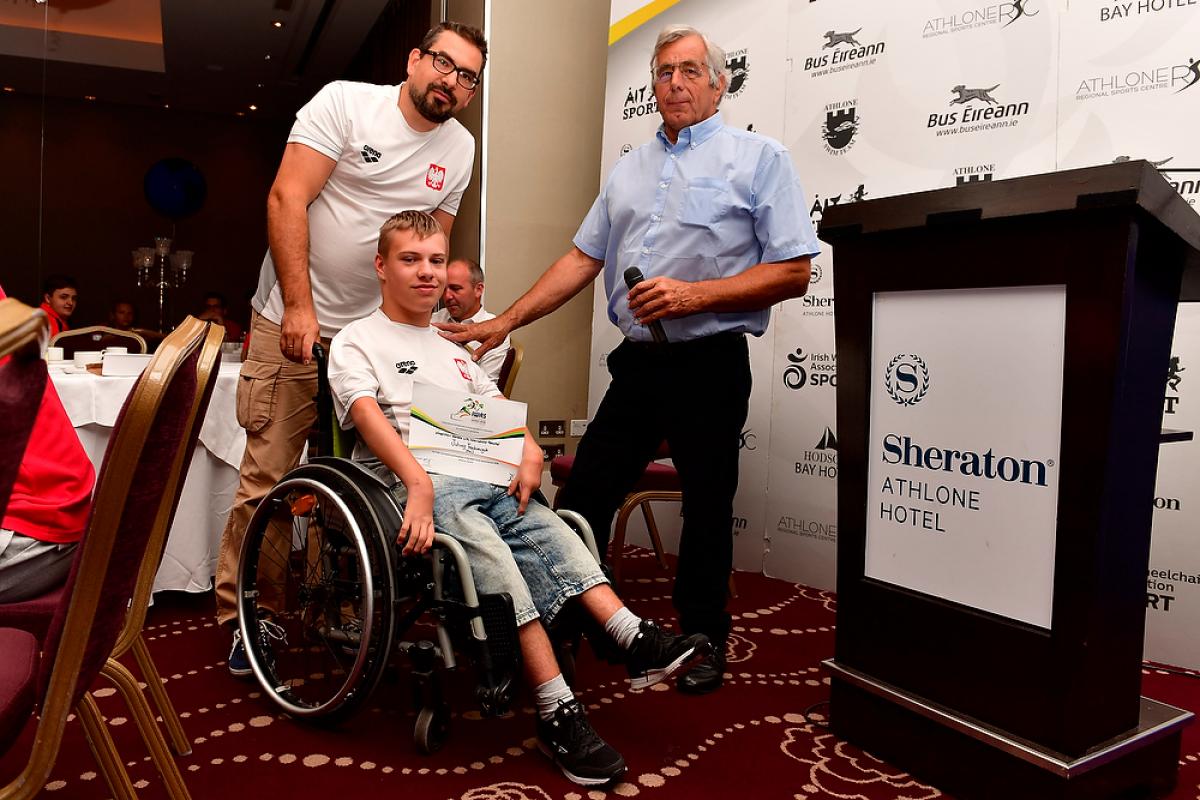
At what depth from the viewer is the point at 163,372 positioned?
1.00 m

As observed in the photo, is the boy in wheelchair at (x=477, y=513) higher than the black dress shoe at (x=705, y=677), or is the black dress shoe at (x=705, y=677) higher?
the boy in wheelchair at (x=477, y=513)

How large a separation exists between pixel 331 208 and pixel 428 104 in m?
0.40

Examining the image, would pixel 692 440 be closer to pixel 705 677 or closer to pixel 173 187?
pixel 705 677

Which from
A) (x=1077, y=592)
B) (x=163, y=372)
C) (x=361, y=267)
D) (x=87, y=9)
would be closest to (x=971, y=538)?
(x=1077, y=592)

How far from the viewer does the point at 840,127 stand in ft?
11.2

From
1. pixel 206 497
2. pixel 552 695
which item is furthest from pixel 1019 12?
pixel 206 497

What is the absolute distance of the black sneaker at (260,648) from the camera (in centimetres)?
220

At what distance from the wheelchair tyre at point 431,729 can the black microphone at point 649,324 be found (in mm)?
1033

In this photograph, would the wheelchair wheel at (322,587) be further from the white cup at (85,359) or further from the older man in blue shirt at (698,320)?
the white cup at (85,359)

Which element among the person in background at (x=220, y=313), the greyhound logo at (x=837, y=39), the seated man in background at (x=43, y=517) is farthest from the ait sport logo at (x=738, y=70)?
the person in background at (x=220, y=313)

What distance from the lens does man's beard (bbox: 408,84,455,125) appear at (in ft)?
8.14

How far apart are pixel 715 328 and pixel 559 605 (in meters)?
0.88

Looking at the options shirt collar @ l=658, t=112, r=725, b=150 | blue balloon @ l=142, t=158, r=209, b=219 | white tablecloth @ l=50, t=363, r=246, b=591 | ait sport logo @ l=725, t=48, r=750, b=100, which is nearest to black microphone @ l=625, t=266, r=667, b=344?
shirt collar @ l=658, t=112, r=725, b=150

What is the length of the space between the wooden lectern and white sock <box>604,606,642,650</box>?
0.51 m
